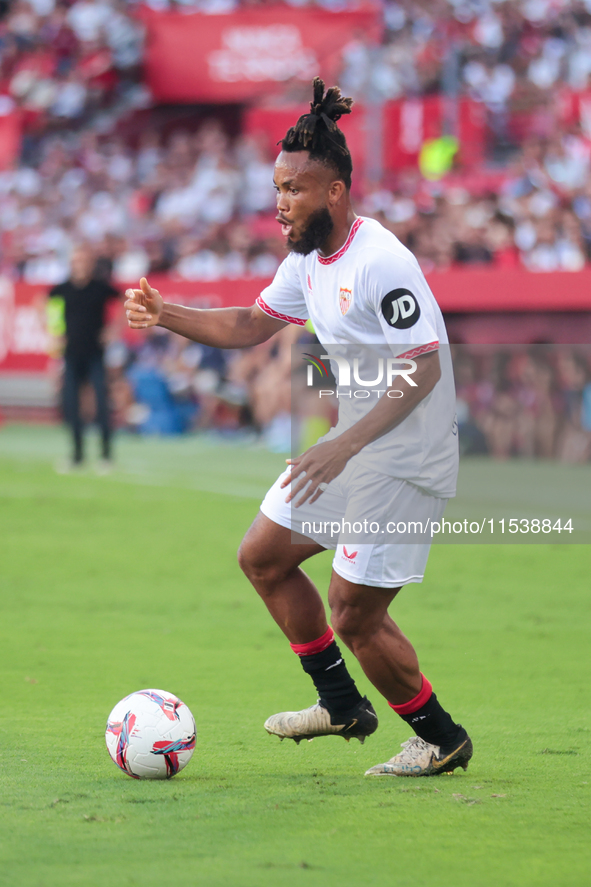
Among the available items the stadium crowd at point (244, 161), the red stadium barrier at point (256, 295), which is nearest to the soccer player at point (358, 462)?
the red stadium barrier at point (256, 295)

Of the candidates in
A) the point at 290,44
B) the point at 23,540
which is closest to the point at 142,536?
the point at 23,540

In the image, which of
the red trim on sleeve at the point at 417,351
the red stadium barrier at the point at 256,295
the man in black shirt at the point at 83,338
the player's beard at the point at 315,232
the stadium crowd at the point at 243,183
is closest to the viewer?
the red trim on sleeve at the point at 417,351

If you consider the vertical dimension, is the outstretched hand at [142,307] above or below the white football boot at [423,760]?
above

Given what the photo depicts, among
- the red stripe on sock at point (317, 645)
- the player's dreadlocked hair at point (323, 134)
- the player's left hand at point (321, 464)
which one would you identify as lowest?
the red stripe on sock at point (317, 645)

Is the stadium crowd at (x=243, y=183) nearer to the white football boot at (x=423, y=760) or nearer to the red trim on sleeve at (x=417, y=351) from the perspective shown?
the white football boot at (x=423, y=760)

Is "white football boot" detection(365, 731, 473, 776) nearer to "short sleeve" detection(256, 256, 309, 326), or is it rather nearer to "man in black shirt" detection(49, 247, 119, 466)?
"short sleeve" detection(256, 256, 309, 326)

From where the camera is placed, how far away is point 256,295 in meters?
17.6

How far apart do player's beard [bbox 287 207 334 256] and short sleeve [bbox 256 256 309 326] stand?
315mm

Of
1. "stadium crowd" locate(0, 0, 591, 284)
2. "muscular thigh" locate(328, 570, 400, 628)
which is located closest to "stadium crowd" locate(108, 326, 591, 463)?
"stadium crowd" locate(0, 0, 591, 284)

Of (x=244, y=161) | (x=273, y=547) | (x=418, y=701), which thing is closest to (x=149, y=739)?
(x=273, y=547)

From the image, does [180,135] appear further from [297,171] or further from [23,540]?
[297,171]

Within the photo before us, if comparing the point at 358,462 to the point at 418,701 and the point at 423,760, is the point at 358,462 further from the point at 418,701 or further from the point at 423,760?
the point at 423,760

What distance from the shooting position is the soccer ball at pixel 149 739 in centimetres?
406

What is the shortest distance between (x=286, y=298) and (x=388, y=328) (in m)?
0.78
